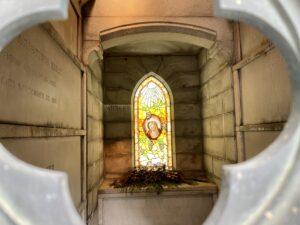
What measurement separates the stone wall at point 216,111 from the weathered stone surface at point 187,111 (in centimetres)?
14

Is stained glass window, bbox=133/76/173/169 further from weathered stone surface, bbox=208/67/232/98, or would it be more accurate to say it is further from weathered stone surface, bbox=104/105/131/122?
weathered stone surface, bbox=208/67/232/98

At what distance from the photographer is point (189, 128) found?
6359mm

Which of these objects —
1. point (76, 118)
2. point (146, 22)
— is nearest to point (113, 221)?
point (76, 118)

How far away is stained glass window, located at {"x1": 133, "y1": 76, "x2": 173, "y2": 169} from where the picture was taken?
21.3 feet

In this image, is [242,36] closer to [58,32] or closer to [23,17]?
[58,32]

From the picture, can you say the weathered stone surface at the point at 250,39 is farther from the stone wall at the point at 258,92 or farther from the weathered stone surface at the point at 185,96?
the weathered stone surface at the point at 185,96

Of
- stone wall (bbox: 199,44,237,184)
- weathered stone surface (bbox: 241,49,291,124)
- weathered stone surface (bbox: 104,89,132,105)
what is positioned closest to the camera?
weathered stone surface (bbox: 241,49,291,124)

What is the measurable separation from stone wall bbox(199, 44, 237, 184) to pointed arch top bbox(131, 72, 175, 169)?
2.54ft

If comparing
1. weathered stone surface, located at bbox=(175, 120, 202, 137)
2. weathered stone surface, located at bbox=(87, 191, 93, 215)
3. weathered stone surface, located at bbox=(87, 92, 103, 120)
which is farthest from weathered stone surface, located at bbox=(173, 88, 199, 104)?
weathered stone surface, located at bbox=(87, 191, 93, 215)

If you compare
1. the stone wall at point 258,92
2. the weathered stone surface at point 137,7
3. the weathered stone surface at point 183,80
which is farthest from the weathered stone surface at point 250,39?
the weathered stone surface at point 183,80

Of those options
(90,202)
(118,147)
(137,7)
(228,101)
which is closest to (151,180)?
(118,147)

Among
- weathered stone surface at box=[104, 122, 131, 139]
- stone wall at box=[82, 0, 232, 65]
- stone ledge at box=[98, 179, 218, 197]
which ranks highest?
stone wall at box=[82, 0, 232, 65]

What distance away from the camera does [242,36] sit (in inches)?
152

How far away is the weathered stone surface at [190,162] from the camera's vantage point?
20.5ft
